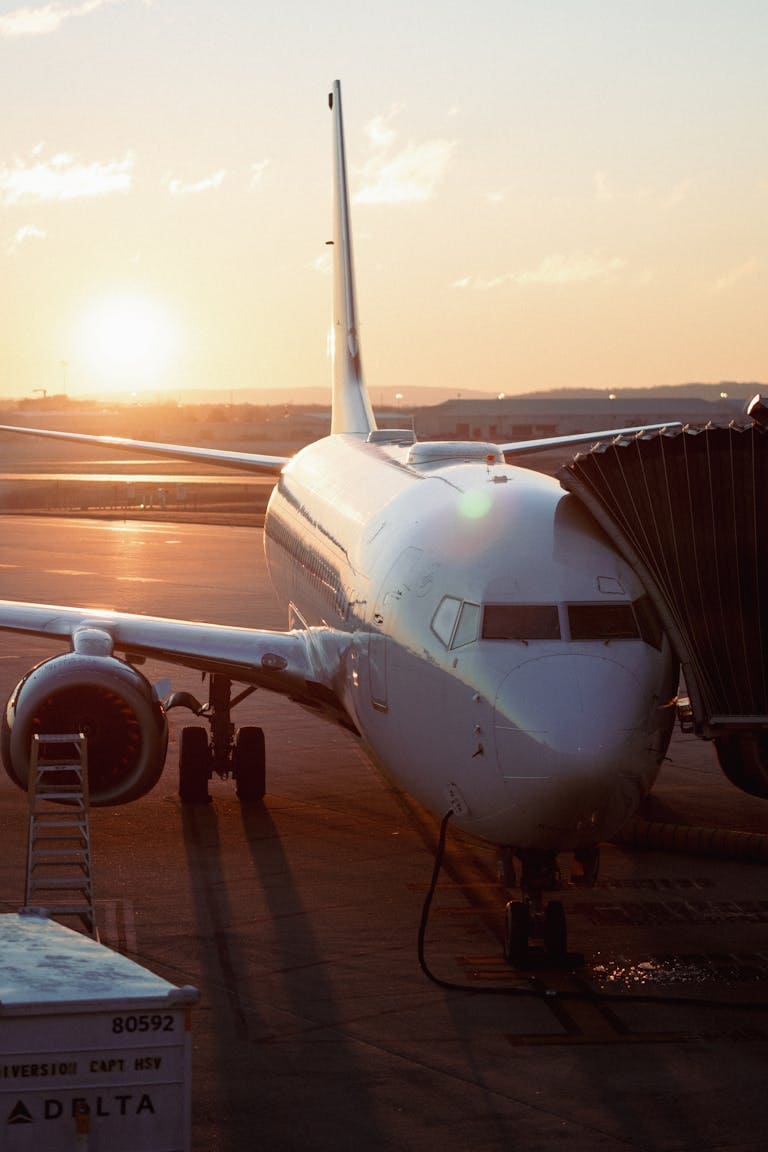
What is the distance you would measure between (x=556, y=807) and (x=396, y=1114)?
315cm

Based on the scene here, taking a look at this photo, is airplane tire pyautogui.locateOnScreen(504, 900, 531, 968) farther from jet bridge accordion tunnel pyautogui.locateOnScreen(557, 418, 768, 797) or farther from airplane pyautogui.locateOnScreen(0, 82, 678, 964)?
jet bridge accordion tunnel pyautogui.locateOnScreen(557, 418, 768, 797)

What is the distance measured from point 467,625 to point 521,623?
0.54 metres

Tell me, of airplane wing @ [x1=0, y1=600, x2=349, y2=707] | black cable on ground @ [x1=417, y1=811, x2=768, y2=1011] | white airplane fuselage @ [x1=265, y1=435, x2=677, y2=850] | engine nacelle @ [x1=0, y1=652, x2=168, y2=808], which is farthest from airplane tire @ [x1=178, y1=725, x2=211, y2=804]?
black cable on ground @ [x1=417, y1=811, x2=768, y2=1011]

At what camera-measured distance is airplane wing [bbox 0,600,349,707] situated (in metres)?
21.9

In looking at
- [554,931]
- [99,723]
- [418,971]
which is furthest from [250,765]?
[554,931]

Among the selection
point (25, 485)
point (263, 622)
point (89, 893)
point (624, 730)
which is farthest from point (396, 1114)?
point (25, 485)

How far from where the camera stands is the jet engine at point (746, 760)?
640 inches

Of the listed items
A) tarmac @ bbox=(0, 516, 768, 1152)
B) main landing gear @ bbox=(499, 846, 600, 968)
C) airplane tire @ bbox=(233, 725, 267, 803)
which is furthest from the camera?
airplane tire @ bbox=(233, 725, 267, 803)

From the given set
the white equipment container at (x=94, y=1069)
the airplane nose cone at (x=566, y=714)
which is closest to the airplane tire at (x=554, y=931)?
the airplane nose cone at (x=566, y=714)

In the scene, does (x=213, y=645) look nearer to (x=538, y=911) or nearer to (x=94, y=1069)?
(x=538, y=911)

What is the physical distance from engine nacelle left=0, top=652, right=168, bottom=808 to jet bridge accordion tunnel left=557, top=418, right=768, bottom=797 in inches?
233

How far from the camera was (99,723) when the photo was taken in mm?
19469

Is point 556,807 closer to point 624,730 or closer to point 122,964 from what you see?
point 624,730

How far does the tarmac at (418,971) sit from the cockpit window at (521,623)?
10.6 feet
